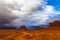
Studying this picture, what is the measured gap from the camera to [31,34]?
18.2 ft

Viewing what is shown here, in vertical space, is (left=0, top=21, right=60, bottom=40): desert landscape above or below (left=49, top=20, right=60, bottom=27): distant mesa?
below

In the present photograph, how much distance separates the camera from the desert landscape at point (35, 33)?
5.50 m

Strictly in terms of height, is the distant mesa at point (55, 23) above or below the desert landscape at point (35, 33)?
above

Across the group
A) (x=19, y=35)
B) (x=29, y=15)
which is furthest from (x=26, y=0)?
(x=19, y=35)

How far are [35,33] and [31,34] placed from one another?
0.08 metres

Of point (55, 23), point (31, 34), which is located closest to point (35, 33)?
point (31, 34)

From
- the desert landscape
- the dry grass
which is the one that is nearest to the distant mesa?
the desert landscape

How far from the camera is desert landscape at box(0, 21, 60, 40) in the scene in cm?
550

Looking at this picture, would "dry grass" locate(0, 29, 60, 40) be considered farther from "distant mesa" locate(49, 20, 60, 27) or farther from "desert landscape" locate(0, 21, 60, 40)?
"distant mesa" locate(49, 20, 60, 27)

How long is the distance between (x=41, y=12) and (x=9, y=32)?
705 mm

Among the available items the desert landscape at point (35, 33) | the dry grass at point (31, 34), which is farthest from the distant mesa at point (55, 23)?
the dry grass at point (31, 34)

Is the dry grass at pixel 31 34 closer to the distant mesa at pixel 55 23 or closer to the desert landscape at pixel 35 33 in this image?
the desert landscape at pixel 35 33

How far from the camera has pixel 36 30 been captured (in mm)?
5539

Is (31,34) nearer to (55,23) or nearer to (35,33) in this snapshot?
(35,33)
